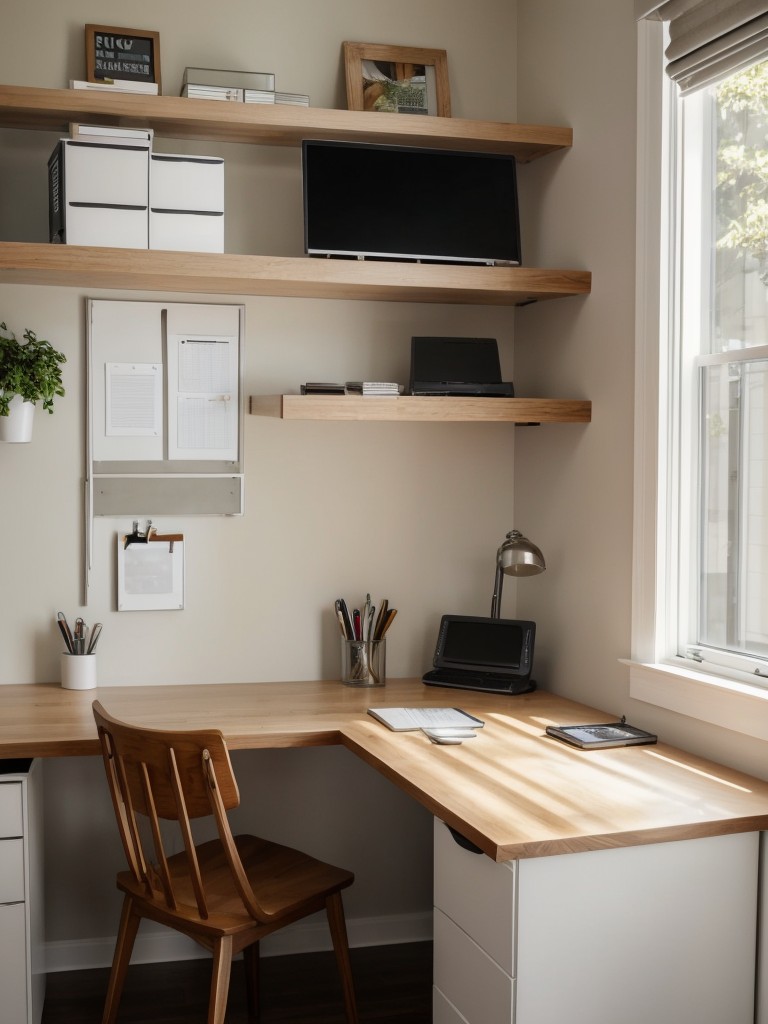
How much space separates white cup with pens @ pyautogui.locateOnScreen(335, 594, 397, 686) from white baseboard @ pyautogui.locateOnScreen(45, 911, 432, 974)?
0.77m

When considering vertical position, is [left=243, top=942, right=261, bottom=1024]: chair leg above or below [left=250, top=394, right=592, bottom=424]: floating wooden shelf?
below

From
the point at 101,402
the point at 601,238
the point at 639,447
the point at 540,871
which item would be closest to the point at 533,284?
the point at 601,238

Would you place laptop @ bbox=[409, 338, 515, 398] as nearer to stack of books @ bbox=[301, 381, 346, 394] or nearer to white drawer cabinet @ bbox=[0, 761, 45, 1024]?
stack of books @ bbox=[301, 381, 346, 394]

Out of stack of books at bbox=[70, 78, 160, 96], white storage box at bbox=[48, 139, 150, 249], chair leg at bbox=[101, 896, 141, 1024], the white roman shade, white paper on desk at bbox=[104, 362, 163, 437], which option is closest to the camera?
the white roman shade

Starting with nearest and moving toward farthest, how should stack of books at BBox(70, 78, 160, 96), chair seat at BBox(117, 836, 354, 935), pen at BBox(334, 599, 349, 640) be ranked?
chair seat at BBox(117, 836, 354, 935) < stack of books at BBox(70, 78, 160, 96) < pen at BBox(334, 599, 349, 640)

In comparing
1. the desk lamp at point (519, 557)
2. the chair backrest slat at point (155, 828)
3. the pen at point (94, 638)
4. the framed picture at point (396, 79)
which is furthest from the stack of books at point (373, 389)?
the chair backrest slat at point (155, 828)

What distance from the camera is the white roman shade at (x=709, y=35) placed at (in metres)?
2.11

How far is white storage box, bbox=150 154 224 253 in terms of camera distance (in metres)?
2.71

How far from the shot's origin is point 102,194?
2664 millimetres

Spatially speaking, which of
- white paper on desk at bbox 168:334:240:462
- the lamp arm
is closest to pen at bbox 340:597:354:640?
the lamp arm

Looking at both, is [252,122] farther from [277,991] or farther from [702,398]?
[277,991]

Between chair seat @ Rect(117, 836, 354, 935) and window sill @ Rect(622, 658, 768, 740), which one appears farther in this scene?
chair seat @ Rect(117, 836, 354, 935)

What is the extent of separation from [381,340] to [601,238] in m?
0.75

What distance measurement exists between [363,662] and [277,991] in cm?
93
